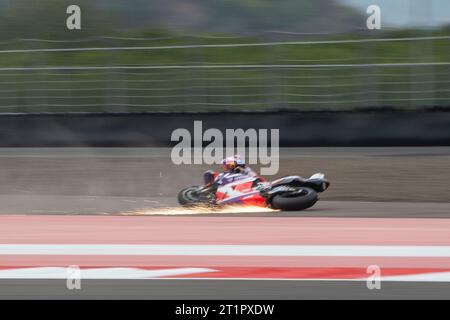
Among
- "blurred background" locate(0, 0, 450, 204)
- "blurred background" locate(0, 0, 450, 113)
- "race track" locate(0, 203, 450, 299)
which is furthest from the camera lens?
"blurred background" locate(0, 0, 450, 113)

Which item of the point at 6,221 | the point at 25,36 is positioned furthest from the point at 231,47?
the point at 6,221

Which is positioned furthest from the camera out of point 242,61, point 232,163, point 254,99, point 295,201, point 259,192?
point 242,61

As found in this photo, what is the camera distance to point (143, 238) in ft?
25.6

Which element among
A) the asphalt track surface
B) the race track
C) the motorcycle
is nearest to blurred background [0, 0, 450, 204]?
the asphalt track surface

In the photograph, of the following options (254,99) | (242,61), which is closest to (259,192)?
(254,99)

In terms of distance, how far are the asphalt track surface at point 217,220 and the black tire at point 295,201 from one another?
111mm

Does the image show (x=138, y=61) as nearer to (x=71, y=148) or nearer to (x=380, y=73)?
(x=71, y=148)

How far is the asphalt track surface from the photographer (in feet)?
18.2
